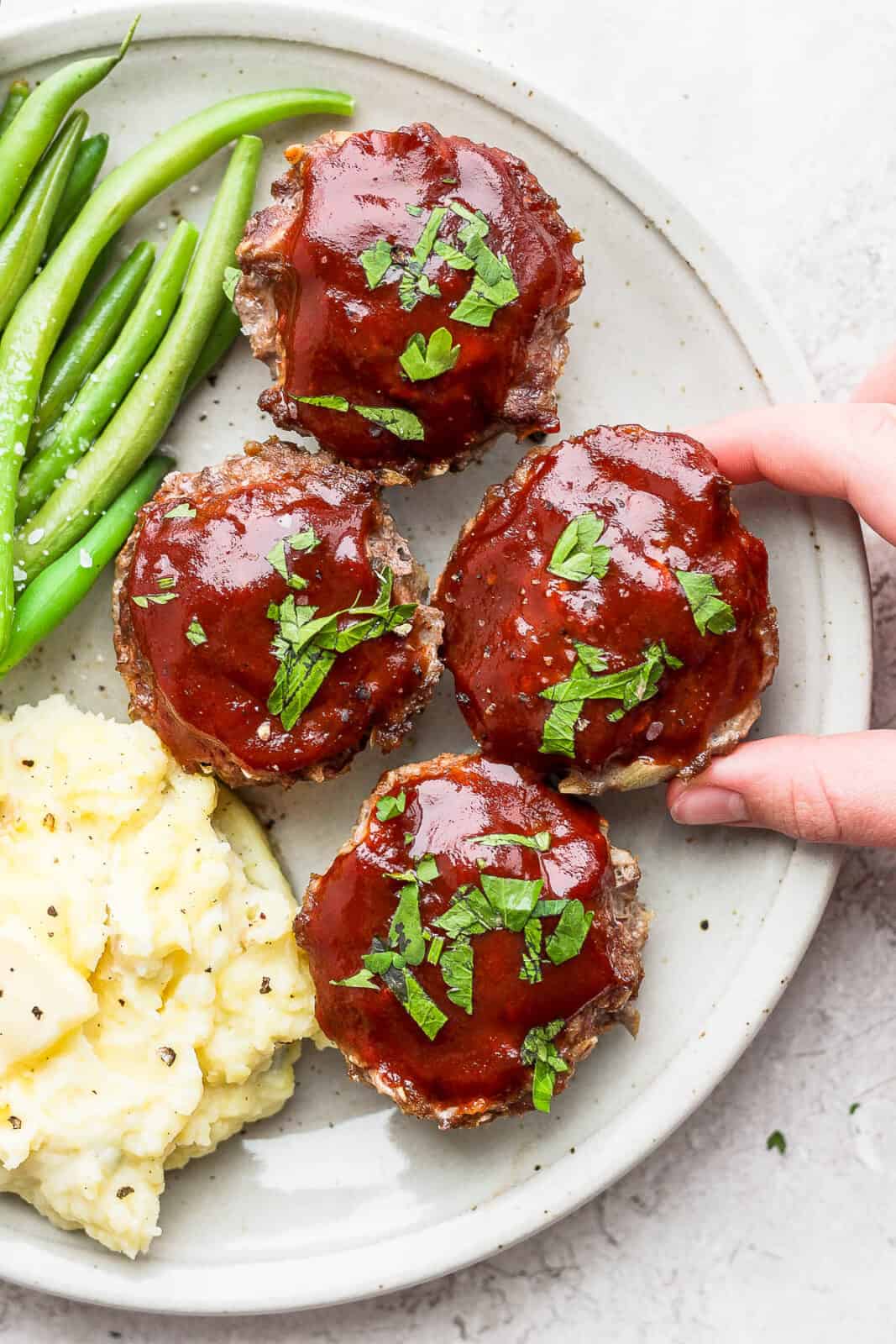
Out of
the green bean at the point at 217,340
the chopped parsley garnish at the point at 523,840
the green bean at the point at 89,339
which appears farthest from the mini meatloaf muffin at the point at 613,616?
the green bean at the point at 89,339

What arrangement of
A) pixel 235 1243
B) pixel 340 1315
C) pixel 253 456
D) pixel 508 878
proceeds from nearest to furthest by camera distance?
pixel 508 878
pixel 253 456
pixel 235 1243
pixel 340 1315

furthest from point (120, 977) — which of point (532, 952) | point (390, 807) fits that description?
point (532, 952)

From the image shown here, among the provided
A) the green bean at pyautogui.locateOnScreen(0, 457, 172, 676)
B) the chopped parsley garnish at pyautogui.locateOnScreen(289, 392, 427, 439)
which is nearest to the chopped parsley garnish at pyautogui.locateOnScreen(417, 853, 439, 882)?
the chopped parsley garnish at pyautogui.locateOnScreen(289, 392, 427, 439)

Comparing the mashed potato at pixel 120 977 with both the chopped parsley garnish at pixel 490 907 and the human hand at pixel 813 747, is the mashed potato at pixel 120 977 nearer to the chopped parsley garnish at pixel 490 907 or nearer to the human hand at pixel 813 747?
the chopped parsley garnish at pixel 490 907

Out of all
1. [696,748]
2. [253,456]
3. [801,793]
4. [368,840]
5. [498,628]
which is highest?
[253,456]

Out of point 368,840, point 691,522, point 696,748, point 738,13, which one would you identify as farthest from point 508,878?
point 738,13

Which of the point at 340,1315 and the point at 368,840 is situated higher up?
the point at 368,840

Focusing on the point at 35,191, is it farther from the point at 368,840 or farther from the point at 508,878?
the point at 508,878
